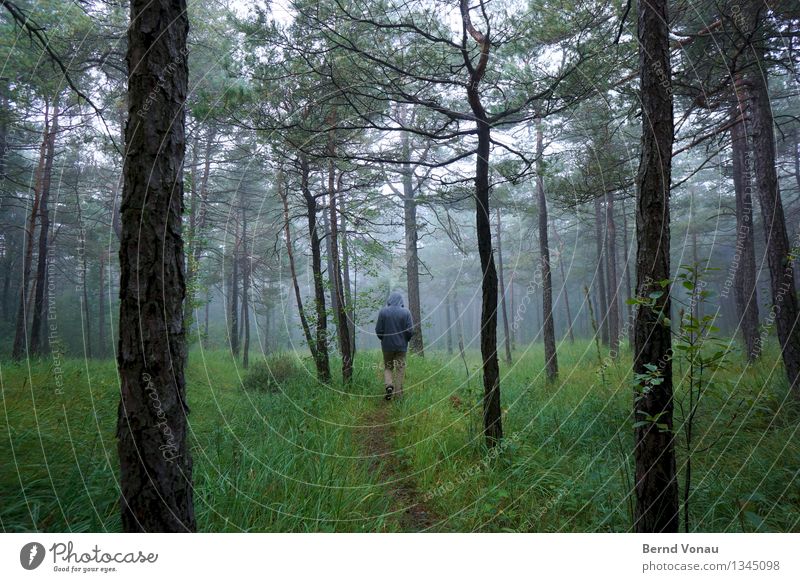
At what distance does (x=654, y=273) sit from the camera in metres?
2.37

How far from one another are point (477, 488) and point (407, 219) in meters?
6.44

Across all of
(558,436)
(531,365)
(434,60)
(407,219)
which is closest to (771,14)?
(434,60)

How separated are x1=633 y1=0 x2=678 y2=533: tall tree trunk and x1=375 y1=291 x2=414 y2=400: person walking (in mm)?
4975

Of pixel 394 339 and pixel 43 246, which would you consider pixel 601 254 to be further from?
pixel 43 246

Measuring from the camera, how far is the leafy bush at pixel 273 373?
7605 millimetres

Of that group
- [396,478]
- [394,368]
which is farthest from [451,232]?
[396,478]

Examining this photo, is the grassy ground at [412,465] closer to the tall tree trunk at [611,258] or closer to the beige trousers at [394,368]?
the beige trousers at [394,368]

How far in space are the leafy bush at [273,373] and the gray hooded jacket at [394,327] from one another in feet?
7.44

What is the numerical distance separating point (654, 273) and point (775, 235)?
341 centimetres

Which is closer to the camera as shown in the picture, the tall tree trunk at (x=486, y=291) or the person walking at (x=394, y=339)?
the tall tree trunk at (x=486, y=291)

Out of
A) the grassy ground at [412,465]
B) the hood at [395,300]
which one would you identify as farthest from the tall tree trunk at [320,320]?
the grassy ground at [412,465]

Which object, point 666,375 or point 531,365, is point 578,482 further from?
point 531,365

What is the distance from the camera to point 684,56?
4598 millimetres

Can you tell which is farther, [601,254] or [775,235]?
[601,254]
